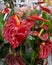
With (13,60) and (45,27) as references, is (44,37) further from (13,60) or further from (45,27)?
(13,60)

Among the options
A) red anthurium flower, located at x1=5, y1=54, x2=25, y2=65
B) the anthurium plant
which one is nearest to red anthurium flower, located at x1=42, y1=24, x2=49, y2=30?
the anthurium plant

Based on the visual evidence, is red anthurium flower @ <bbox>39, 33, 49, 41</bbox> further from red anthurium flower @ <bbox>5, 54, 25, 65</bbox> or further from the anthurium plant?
red anthurium flower @ <bbox>5, 54, 25, 65</bbox>

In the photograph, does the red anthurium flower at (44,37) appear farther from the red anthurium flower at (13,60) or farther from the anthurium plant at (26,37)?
the red anthurium flower at (13,60)

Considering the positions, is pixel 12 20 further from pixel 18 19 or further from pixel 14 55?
pixel 14 55

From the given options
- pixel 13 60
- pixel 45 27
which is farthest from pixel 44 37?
pixel 13 60

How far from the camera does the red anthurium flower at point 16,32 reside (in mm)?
700

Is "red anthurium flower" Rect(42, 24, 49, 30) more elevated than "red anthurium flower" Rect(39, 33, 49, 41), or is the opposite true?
"red anthurium flower" Rect(42, 24, 49, 30)

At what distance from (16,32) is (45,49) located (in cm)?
13

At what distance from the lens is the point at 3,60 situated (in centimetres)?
82

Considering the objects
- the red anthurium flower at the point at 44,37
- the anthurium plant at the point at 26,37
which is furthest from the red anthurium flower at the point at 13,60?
the red anthurium flower at the point at 44,37

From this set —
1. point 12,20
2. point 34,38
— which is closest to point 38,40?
point 34,38

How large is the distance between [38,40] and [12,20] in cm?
13

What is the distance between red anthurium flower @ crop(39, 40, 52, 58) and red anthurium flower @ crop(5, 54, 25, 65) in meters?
0.08

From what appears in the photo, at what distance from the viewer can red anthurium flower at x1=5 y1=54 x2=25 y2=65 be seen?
2.53 ft
